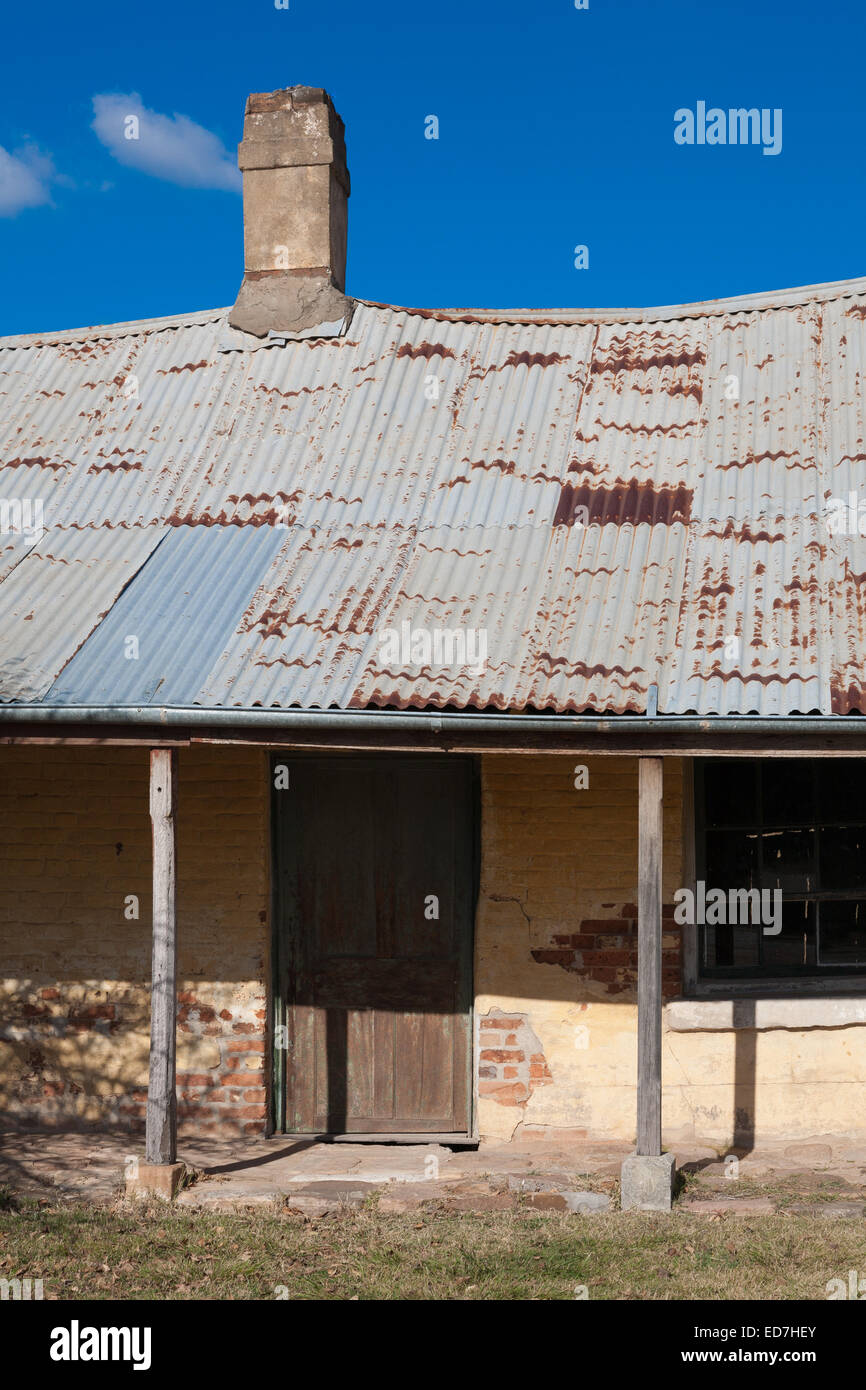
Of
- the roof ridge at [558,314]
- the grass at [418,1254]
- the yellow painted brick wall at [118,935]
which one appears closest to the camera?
the grass at [418,1254]

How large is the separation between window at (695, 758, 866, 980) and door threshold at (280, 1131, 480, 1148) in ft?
5.67

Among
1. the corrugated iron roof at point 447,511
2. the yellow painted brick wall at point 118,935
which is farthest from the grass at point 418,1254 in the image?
the corrugated iron roof at point 447,511

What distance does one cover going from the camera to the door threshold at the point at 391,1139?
7879 mm

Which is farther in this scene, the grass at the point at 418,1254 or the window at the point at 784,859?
the window at the point at 784,859

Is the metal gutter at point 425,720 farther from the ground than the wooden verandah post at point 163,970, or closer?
farther from the ground

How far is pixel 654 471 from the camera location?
794 cm

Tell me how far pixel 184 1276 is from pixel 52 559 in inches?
163

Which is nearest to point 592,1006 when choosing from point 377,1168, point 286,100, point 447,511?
point 377,1168

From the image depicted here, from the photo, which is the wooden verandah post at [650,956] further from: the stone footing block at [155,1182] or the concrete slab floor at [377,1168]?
the stone footing block at [155,1182]

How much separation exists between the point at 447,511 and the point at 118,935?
3229mm

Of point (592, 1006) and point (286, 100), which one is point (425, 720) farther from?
point (286, 100)

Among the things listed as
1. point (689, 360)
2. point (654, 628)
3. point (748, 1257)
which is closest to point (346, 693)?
point (654, 628)

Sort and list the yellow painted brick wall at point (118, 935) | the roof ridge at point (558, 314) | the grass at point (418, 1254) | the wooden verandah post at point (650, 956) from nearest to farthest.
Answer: the grass at point (418, 1254) < the wooden verandah post at point (650, 956) < the yellow painted brick wall at point (118, 935) < the roof ridge at point (558, 314)

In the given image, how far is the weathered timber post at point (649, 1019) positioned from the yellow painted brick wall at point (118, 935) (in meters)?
2.42
